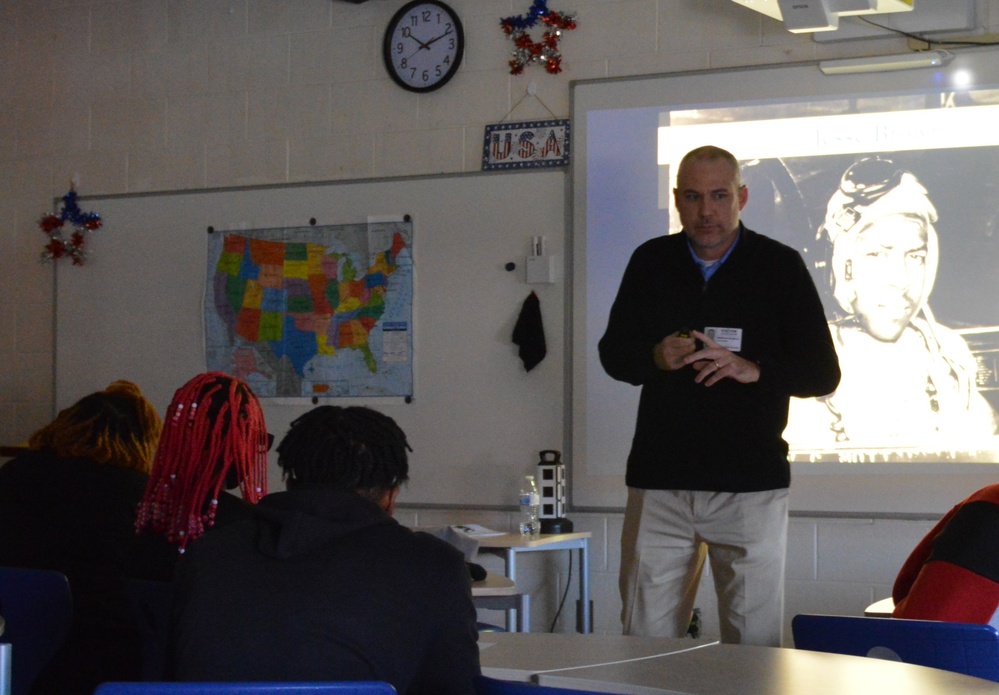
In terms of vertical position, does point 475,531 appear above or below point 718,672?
below

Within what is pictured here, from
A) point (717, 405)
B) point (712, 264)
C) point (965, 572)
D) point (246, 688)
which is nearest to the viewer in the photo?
point (246, 688)

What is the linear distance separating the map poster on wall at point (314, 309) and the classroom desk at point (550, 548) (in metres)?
0.93

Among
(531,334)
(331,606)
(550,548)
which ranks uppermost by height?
(531,334)

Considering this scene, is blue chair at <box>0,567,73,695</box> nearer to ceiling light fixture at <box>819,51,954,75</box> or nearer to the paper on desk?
the paper on desk

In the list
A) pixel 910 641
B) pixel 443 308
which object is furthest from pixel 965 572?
pixel 443 308

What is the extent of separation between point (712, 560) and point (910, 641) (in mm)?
1054

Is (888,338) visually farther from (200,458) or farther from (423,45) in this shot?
(200,458)

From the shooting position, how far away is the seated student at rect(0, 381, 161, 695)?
247cm

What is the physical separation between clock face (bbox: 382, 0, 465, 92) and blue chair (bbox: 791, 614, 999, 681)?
3.13m

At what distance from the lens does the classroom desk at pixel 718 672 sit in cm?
146

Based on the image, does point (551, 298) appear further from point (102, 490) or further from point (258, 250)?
point (102, 490)

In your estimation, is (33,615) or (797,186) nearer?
(33,615)

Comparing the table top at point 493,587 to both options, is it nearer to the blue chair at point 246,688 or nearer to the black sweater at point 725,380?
the black sweater at point 725,380

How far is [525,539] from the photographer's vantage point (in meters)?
3.79
